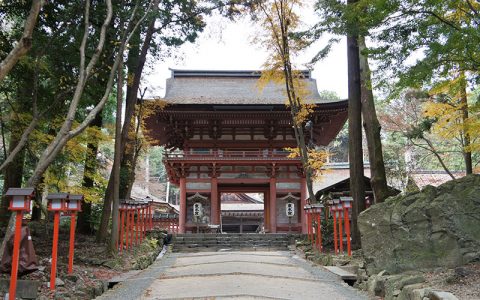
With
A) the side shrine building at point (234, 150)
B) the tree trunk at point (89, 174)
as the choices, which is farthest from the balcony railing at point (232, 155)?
the tree trunk at point (89, 174)

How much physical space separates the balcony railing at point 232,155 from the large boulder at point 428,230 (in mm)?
12361

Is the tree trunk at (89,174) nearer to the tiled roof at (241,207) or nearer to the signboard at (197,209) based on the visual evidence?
the signboard at (197,209)

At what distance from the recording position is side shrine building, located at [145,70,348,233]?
1961 cm

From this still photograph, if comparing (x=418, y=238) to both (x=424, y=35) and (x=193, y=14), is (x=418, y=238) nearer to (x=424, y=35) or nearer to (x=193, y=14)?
(x=424, y=35)

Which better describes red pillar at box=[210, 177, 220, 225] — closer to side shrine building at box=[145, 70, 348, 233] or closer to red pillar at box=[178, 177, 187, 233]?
side shrine building at box=[145, 70, 348, 233]

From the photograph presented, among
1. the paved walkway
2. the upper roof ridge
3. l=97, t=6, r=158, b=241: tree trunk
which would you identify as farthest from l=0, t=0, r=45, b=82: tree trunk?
the upper roof ridge

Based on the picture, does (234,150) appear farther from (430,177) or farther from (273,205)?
(430,177)

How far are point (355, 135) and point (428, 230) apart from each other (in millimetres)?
5047

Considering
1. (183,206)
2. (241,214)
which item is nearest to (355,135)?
(183,206)

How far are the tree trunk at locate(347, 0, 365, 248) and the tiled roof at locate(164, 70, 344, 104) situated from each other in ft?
27.8

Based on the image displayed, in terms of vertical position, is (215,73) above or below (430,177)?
above

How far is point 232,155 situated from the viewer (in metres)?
19.8

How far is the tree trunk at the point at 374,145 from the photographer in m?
9.91

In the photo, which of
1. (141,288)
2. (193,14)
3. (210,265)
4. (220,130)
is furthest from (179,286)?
(220,130)
